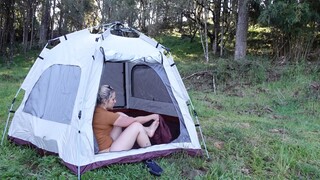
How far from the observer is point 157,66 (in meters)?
4.28

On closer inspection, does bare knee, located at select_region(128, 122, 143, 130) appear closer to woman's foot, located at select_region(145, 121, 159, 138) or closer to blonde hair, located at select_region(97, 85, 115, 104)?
woman's foot, located at select_region(145, 121, 159, 138)

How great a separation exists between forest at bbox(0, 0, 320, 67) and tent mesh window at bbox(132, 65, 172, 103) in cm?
156

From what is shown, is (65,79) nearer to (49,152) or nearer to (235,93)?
(49,152)

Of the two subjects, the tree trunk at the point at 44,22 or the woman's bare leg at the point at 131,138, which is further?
the tree trunk at the point at 44,22

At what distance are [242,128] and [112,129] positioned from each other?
2.40 meters

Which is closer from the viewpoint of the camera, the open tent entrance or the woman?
the woman

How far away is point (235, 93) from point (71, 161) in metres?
5.62

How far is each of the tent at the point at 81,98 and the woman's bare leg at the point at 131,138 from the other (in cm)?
8

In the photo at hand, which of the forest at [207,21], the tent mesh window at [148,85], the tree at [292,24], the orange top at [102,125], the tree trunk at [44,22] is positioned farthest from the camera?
the tree trunk at [44,22]

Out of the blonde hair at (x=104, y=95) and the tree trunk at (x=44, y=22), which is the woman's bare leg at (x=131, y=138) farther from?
the tree trunk at (x=44, y=22)

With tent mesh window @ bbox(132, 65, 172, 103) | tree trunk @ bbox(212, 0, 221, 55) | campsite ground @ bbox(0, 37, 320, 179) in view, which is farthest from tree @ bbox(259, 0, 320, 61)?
tent mesh window @ bbox(132, 65, 172, 103)

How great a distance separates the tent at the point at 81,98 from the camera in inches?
139

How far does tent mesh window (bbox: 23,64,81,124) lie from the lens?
3803 millimetres

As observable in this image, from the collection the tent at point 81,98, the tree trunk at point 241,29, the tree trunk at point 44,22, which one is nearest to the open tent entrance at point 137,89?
the tent at point 81,98
